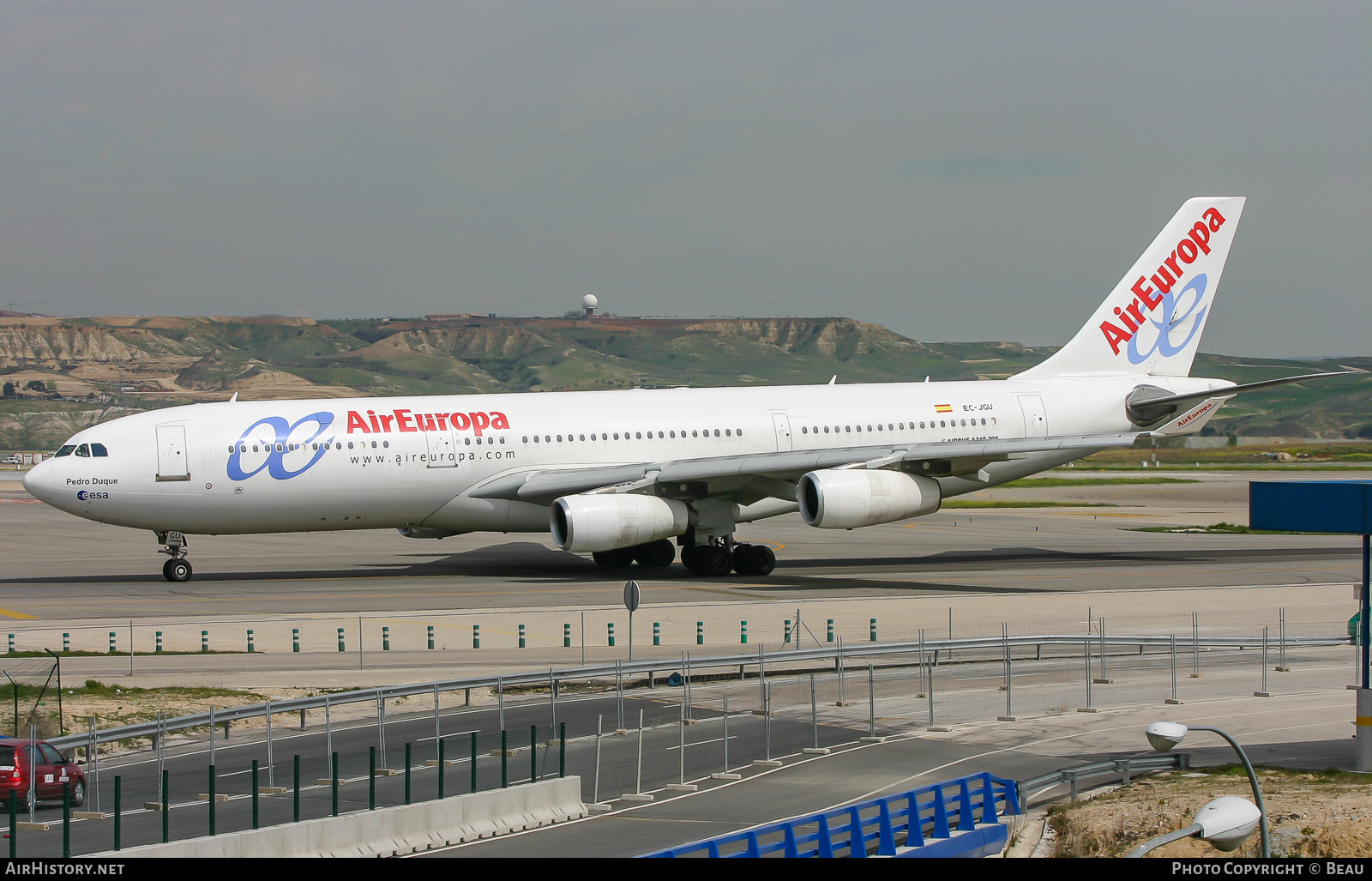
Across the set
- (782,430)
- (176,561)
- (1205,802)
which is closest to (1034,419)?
(782,430)

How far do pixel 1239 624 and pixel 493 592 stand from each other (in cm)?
1860

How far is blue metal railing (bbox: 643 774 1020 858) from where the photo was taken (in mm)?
13336

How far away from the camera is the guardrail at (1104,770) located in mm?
17031

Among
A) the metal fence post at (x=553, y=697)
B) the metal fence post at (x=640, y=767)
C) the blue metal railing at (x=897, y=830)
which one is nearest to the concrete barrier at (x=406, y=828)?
the metal fence post at (x=640, y=767)

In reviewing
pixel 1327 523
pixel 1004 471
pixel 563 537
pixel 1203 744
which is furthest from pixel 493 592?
pixel 1327 523

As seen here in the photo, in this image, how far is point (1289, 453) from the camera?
4926 inches

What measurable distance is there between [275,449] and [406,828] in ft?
77.7

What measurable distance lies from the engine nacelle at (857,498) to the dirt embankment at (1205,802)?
1953 centimetres

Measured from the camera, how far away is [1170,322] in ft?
156

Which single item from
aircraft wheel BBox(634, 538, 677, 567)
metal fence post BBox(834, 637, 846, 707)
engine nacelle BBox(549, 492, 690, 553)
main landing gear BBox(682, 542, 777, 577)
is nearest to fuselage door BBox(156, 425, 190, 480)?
engine nacelle BBox(549, 492, 690, 553)

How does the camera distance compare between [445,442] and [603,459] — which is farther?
[603,459]

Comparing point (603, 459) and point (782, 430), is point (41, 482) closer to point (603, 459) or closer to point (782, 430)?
point (603, 459)

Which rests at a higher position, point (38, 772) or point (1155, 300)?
point (1155, 300)

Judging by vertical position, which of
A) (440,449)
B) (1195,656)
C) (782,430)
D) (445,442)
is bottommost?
(1195,656)
